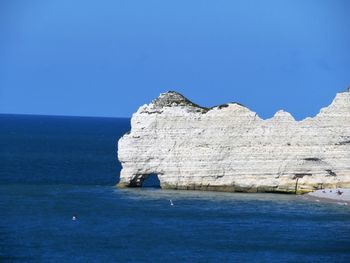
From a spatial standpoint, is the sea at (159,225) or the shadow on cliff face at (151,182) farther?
the shadow on cliff face at (151,182)

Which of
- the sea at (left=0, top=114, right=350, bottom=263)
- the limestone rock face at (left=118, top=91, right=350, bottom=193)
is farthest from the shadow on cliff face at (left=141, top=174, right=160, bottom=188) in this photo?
the limestone rock face at (left=118, top=91, right=350, bottom=193)

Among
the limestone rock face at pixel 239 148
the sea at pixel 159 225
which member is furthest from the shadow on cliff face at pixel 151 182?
the limestone rock face at pixel 239 148

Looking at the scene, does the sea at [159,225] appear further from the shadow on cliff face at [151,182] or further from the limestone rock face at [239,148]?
the shadow on cliff face at [151,182]

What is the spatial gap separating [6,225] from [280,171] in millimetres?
20807

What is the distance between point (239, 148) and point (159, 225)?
13901mm

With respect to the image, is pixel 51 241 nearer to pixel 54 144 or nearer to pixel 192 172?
pixel 192 172

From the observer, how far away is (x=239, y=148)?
242ft

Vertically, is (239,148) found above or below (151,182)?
above

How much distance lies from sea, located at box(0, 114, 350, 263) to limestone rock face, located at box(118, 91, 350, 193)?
4.31 feet

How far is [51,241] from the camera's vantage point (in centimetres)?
5550

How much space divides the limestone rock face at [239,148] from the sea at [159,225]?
1314 millimetres

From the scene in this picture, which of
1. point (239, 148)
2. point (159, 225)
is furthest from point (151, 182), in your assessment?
point (159, 225)

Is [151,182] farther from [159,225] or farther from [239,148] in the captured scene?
[159,225]

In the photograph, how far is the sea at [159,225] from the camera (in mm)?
52906
